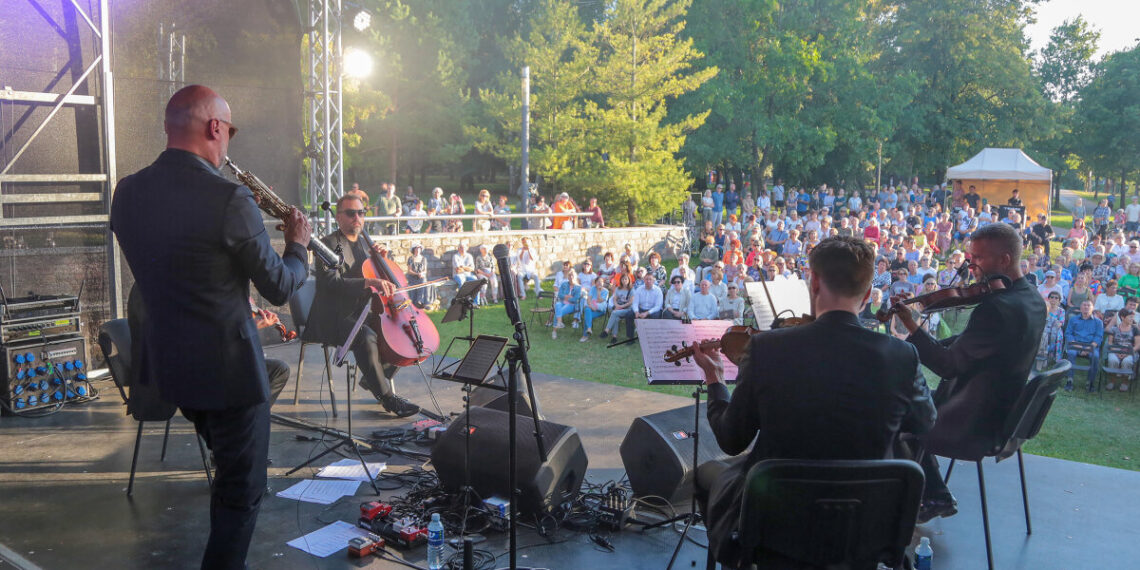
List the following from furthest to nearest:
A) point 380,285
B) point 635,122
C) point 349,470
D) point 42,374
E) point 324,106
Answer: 1. point 635,122
2. point 324,106
3. point 42,374
4. point 380,285
5. point 349,470

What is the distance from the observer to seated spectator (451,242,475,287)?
13.6 m

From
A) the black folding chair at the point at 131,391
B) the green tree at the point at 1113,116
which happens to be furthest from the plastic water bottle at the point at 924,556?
the green tree at the point at 1113,116

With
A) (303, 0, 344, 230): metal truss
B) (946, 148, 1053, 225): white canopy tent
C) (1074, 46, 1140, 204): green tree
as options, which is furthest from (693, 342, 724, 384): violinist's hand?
(1074, 46, 1140, 204): green tree

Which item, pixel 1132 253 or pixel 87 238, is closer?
pixel 87 238

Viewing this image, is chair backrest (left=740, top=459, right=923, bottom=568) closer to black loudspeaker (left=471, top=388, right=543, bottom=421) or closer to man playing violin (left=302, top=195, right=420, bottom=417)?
black loudspeaker (left=471, top=388, right=543, bottom=421)

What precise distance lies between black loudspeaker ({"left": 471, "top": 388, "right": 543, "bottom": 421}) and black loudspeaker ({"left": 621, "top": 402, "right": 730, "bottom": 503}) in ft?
2.02

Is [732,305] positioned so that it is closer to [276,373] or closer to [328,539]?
[276,373]

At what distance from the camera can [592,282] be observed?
482 inches

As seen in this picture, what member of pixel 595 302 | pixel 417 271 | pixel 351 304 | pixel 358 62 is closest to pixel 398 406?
pixel 351 304

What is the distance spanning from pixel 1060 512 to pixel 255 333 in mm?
4165

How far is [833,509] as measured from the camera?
2.34m

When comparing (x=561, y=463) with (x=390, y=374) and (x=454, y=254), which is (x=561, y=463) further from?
(x=454, y=254)

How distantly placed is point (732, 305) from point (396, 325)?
19.7 feet

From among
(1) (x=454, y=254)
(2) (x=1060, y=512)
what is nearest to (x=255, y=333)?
(2) (x=1060, y=512)
